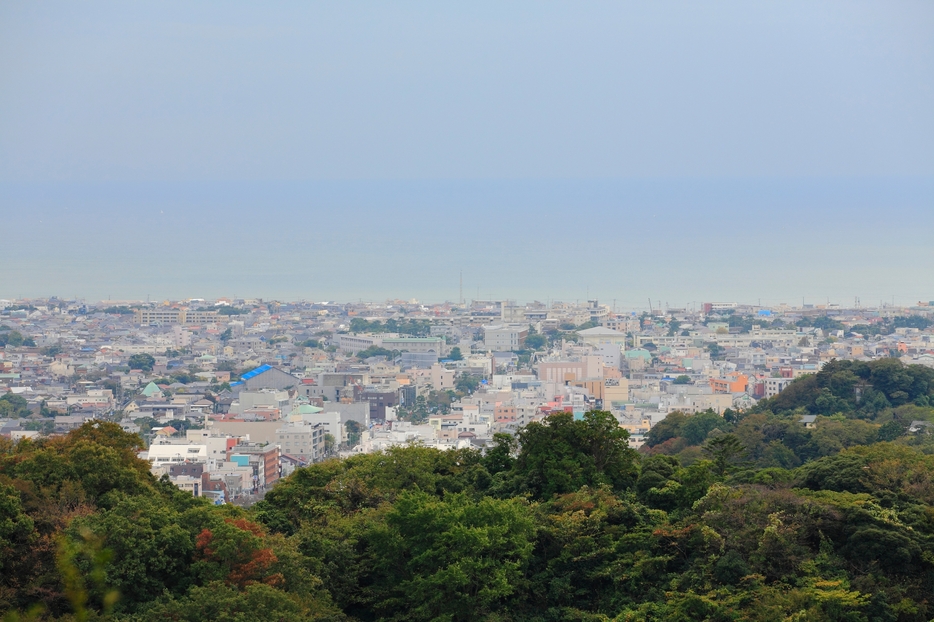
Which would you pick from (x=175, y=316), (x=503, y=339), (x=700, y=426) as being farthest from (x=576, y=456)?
(x=175, y=316)

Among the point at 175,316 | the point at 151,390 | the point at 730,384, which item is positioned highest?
the point at 175,316

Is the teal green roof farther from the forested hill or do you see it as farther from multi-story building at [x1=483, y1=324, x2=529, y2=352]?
the forested hill

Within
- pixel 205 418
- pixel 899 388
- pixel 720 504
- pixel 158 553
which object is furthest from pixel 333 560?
pixel 205 418

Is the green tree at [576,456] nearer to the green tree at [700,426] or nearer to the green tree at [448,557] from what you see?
the green tree at [448,557]

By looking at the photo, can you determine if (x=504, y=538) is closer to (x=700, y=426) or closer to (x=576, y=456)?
(x=576, y=456)

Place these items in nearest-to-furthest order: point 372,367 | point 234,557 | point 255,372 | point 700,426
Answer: point 234,557
point 700,426
point 255,372
point 372,367

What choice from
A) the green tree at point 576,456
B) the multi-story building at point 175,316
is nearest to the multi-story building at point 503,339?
the multi-story building at point 175,316

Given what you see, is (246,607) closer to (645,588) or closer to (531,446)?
(645,588)

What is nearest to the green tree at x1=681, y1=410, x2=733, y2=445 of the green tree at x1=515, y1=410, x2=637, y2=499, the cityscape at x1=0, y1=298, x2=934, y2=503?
the cityscape at x1=0, y1=298, x2=934, y2=503
